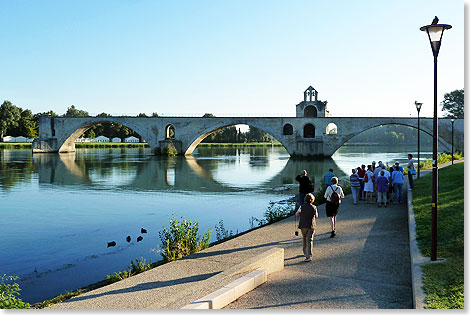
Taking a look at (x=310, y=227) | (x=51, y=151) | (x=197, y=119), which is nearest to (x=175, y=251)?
(x=310, y=227)

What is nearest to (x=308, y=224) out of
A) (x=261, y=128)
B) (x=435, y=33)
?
(x=435, y=33)

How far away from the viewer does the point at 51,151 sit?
240ft

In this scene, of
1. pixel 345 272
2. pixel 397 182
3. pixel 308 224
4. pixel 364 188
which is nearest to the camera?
pixel 345 272

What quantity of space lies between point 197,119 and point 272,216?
52945 millimetres

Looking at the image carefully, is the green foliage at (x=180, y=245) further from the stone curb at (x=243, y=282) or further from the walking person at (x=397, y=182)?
the walking person at (x=397, y=182)

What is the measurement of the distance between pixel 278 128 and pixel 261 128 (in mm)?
2926

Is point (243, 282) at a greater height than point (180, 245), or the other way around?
point (243, 282)

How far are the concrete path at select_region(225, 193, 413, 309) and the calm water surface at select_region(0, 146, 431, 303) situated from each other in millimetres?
4040

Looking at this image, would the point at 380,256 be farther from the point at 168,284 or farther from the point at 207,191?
the point at 207,191

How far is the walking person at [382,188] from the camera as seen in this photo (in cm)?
1500

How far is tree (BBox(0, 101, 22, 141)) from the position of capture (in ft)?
307

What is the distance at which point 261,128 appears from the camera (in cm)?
6650

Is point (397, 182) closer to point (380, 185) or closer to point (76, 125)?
point (380, 185)

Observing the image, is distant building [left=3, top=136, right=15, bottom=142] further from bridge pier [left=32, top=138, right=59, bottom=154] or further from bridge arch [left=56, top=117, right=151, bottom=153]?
bridge arch [left=56, top=117, right=151, bottom=153]
